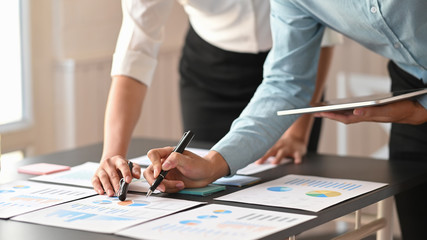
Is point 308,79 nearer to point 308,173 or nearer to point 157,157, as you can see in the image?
point 308,173

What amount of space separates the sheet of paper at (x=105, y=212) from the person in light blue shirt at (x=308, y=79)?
8 centimetres

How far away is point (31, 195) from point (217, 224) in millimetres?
419

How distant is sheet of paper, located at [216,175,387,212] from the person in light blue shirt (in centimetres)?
9

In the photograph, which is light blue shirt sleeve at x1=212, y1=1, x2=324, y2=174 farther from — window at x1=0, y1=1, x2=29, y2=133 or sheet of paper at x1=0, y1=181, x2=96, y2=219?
window at x1=0, y1=1, x2=29, y2=133

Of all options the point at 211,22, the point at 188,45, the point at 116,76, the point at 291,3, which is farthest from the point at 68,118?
the point at 291,3

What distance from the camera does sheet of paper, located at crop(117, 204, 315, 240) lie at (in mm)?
1077

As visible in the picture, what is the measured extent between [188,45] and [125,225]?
3.84 feet

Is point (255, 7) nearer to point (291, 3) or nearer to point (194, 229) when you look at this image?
point (291, 3)

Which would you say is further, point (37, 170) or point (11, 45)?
point (11, 45)

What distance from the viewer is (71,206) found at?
4.19 ft

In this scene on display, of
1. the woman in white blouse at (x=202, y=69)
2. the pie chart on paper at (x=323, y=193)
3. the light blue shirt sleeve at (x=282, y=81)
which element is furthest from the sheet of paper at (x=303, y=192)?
the woman in white blouse at (x=202, y=69)

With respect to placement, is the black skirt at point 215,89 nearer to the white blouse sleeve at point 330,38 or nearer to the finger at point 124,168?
the white blouse sleeve at point 330,38

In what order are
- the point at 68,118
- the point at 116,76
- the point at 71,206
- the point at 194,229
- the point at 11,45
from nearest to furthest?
the point at 194,229
the point at 71,206
the point at 116,76
the point at 11,45
the point at 68,118

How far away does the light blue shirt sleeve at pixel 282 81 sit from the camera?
5.01 feet
